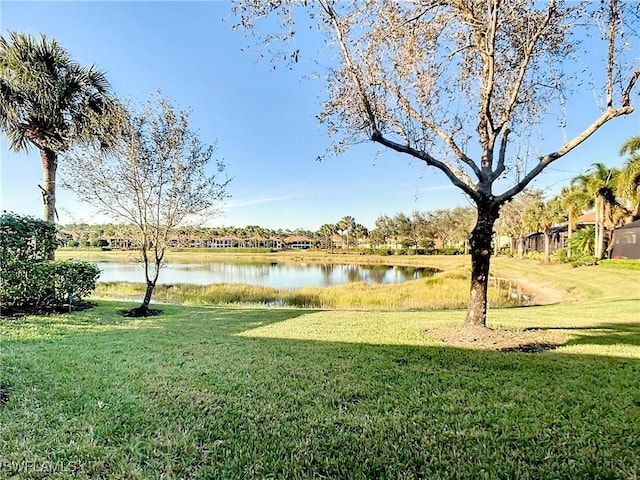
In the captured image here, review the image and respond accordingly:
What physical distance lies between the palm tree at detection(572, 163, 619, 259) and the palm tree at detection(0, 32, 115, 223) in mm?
27399

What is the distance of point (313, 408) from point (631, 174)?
24.5 metres

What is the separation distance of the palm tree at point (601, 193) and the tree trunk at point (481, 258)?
75.2ft

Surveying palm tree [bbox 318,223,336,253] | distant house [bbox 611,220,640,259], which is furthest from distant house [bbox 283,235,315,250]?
distant house [bbox 611,220,640,259]

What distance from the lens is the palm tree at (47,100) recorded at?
9.78 meters

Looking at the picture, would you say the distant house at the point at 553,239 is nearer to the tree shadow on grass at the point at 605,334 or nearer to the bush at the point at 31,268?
the tree shadow on grass at the point at 605,334

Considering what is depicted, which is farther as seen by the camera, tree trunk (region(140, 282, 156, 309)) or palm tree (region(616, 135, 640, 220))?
palm tree (region(616, 135, 640, 220))

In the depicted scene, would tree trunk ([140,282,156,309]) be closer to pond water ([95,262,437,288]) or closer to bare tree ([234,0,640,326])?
bare tree ([234,0,640,326])

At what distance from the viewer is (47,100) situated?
9914mm

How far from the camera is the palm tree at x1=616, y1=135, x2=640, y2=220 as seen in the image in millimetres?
19734

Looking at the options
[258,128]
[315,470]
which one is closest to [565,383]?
[315,470]

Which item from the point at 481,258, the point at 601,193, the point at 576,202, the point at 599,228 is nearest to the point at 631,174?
the point at 601,193

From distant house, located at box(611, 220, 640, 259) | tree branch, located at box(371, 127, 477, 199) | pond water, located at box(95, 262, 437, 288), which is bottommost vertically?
Answer: pond water, located at box(95, 262, 437, 288)

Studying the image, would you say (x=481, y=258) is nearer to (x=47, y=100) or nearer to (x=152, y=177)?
(x=152, y=177)

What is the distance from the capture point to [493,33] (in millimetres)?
5496
